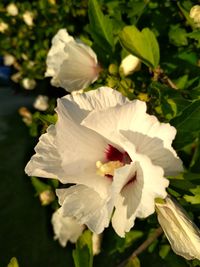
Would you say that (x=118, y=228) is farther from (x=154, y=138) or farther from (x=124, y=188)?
(x=154, y=138)

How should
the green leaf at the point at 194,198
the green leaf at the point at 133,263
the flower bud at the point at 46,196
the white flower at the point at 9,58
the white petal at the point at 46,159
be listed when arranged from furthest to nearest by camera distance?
1. the white flower at the point at 9,58
2. the flower bud at the point at 46,196
3. the green leaf at the point at 133,263
4. the green leaf at the point at 194,198
5. the white petal at the point at 46,159

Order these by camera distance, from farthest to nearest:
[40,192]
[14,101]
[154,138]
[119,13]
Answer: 1. [14,101]
2. [40,192]
3. [119,13]
4. [154,138]

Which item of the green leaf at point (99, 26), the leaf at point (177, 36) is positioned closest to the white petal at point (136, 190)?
the green leaf at point (99, 26)

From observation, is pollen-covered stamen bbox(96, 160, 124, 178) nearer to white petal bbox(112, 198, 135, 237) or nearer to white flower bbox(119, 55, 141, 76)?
white petal bbox(112, 198, 135, 237)

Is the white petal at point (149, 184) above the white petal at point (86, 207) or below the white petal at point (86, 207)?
above

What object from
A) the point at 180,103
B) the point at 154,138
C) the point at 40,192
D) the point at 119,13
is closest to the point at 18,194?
the point at 40,192

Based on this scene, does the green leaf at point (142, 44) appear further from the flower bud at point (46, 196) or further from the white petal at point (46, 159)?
the flower bud at point (46, 196)

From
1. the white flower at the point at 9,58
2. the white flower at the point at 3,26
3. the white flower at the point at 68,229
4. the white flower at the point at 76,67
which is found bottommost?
the white flower at the point at 9,58

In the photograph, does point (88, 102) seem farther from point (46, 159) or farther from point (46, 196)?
point (46, 196)
